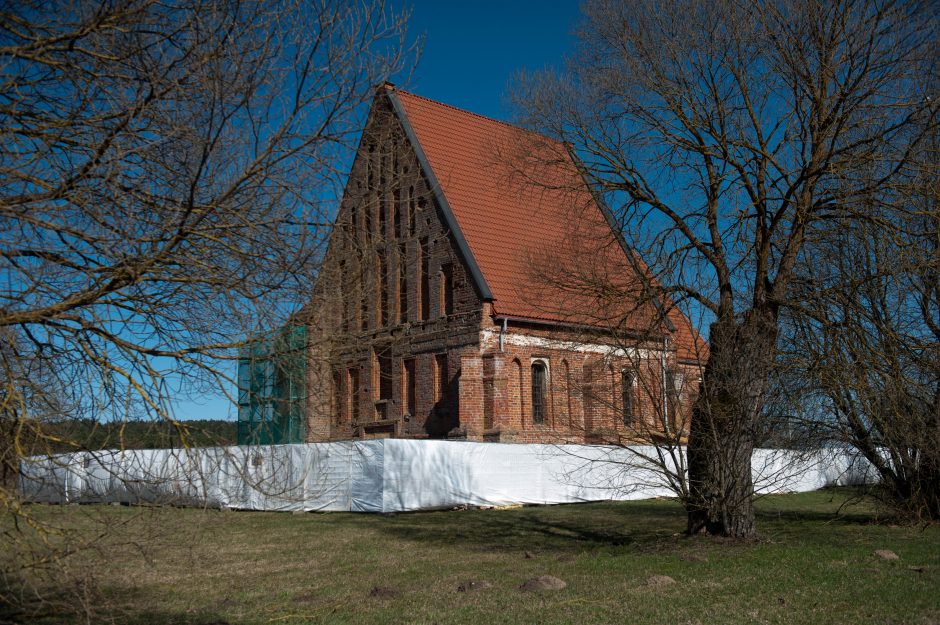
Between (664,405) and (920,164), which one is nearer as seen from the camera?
(920,164)

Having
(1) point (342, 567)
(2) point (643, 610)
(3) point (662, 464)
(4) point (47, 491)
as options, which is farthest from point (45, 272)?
(3) point (662, 464)

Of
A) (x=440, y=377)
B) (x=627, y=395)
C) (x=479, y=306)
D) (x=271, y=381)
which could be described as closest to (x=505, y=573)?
(x=627, y=395)

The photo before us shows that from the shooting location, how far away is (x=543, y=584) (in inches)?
383

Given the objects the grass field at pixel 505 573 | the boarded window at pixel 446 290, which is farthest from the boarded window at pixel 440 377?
the grass field at pixel 505 573

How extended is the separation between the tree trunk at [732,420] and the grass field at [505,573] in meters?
0.51

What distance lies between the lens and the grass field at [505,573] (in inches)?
314

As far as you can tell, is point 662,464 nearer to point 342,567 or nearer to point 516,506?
point 342,567

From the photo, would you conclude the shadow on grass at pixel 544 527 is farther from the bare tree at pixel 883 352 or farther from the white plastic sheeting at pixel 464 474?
the bare tree at pixel 883 352

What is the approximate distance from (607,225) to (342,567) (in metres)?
7.35

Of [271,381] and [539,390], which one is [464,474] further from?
[271,381]

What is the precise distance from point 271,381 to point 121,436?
1.31 meters

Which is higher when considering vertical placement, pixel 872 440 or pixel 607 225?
pixel 607 225

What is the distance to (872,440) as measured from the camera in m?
14.6

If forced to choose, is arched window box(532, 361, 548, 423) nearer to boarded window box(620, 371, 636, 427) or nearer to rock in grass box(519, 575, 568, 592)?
boarded window box(620, 371, 636, 427)
